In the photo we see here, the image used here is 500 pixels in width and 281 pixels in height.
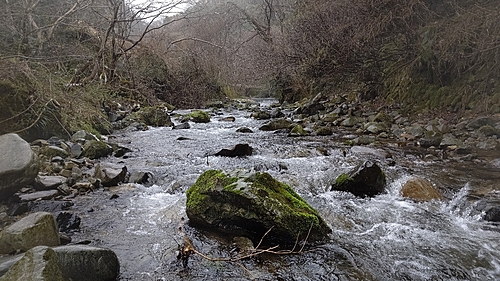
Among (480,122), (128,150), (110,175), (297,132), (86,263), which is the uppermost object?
(86,263)

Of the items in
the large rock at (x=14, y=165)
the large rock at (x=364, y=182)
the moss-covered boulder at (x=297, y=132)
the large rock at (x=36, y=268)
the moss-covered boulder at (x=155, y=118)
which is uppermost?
the large rock at (x=14, y=165)

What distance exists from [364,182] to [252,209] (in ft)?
6.61

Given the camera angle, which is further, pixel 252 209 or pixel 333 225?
pixel 333 225

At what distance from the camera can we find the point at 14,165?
3975 mm

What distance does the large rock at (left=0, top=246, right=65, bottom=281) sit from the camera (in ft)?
6.81

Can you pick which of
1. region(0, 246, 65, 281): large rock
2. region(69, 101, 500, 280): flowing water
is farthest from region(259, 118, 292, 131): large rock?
region(0, 246, 65, 281): large rock

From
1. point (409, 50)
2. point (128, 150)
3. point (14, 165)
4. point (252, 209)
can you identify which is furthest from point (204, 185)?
point (409, 50)

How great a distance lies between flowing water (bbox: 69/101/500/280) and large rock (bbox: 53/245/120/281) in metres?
0.18

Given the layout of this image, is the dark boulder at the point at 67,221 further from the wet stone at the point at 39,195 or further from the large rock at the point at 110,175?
the large rock at the point at 110,175

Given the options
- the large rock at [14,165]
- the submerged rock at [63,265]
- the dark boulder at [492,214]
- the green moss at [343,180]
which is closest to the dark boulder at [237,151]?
the green moss at [343,180]

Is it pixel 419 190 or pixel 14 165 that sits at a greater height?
pixel 14 165

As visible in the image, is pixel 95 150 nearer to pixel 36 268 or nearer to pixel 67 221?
pixel 67 221

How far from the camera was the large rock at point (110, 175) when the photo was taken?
5.09m

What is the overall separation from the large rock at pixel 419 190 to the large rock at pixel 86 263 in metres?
3.73
